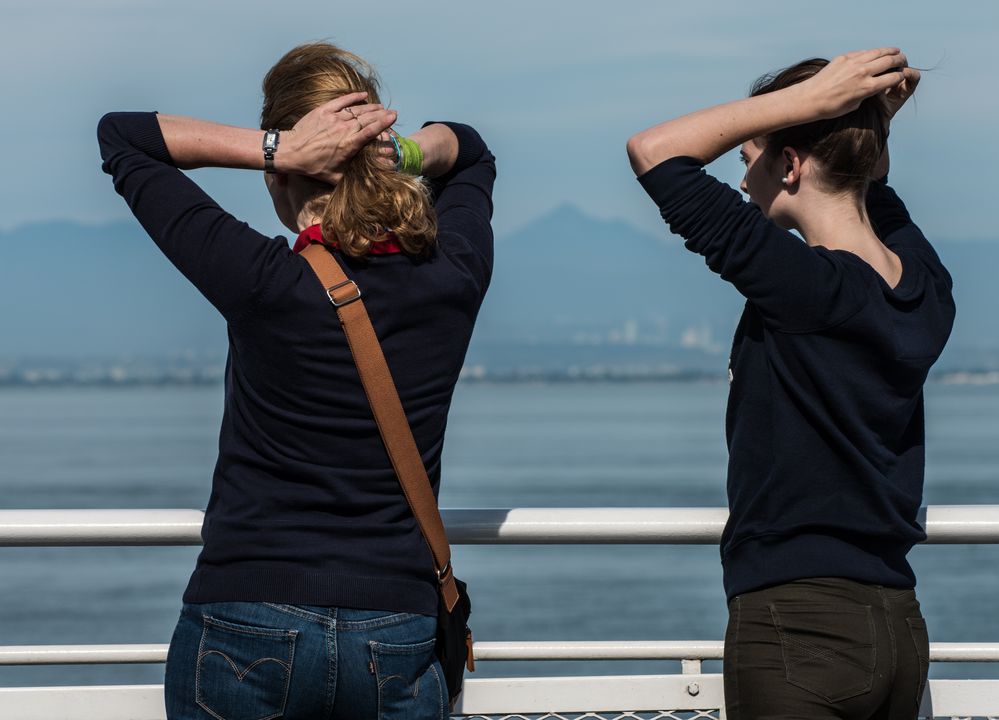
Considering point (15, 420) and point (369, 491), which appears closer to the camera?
point (369, 491)

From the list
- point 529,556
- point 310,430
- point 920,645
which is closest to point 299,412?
point 310,430

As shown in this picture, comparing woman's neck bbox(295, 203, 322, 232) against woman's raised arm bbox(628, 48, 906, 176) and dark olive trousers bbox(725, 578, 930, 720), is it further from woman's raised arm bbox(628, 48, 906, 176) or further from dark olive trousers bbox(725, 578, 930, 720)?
dark olive trousers bbox(725, 578, 930, 720)

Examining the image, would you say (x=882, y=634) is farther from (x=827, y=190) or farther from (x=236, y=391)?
(x=236, y=391)

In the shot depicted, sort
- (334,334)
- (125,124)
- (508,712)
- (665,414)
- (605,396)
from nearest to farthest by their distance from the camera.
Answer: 1. (334,334)
2. (125,124)
3. (508,712)
4. (665,414)
5. (605,396)

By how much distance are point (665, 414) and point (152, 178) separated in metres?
140

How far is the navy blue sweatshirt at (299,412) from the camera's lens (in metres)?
2.11

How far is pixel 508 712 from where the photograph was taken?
2738mm

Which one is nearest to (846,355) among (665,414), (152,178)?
(152,178)

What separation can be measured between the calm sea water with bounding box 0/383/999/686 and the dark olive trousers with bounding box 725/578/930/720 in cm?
485

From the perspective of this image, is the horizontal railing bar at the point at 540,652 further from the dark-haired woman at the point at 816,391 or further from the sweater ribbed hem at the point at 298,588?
the sweater ribbed hem at the point at 298,588

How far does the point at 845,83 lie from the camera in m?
2.26

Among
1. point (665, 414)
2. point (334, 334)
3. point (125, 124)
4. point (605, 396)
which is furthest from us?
point (605, 396)

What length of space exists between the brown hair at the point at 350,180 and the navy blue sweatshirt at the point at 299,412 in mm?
55

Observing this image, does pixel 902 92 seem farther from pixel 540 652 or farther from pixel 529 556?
pixel 529 556
